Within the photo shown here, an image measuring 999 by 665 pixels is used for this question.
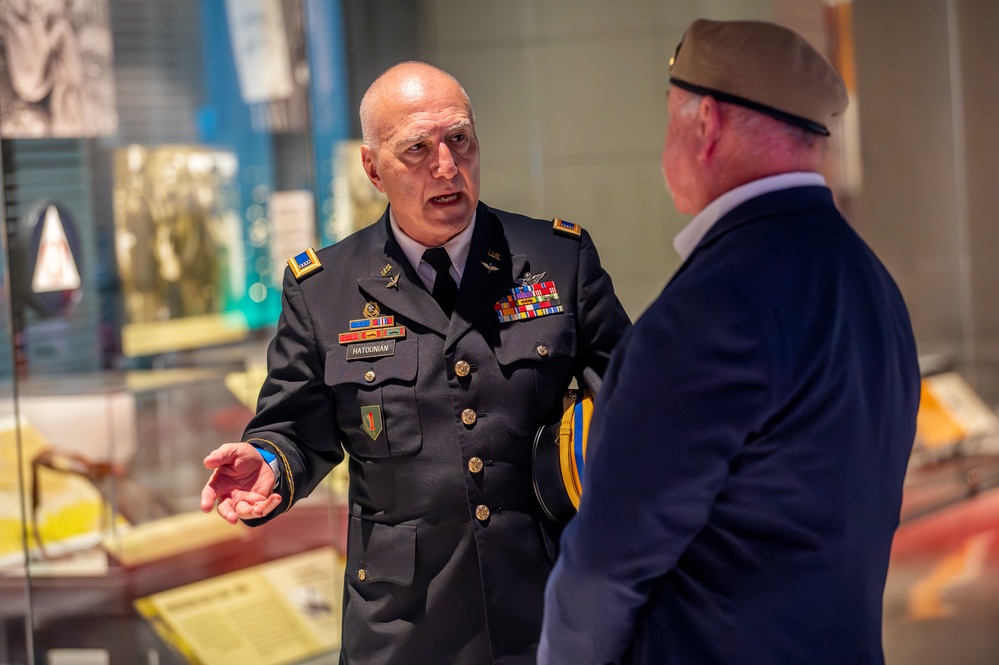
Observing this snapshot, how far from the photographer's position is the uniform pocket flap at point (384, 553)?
2012 millimetres

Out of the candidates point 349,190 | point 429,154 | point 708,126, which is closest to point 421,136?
point 429,154

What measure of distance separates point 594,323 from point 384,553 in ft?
1.88

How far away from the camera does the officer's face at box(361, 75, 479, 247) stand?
1.98 meters

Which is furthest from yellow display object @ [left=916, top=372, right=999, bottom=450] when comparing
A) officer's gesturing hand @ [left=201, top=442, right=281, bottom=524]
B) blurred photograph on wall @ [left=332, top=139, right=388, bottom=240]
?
officer's gesturing hand @ [left=201, top=442, right=281, bottom=524]

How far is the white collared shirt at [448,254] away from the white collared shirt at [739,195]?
2.14ft

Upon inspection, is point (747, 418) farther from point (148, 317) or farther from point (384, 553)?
point (148, 317)

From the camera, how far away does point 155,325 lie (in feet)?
13.1

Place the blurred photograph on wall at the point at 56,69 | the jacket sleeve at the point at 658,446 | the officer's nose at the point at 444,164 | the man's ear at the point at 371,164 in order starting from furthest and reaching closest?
the blurred photograph on wall at the point at 56,69 → the man's ear at the point at 371,164 → the officer's nose at the point at 444,164 → the jacket sleeve at the point at 658,446

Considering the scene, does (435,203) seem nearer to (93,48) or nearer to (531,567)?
(531,567)

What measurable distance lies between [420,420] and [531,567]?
1.11 ft

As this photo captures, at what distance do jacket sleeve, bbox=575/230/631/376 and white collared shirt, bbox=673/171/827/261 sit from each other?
0.59 meters

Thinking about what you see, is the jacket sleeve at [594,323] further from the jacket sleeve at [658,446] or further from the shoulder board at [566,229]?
the jacket sleeve at [658,446]

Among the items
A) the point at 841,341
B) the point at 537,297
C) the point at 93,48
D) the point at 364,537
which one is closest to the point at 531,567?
the point at 364,537

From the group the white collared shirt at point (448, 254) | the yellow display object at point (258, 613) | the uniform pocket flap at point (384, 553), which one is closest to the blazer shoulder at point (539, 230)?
the white collared shirt at point (448, 254)
